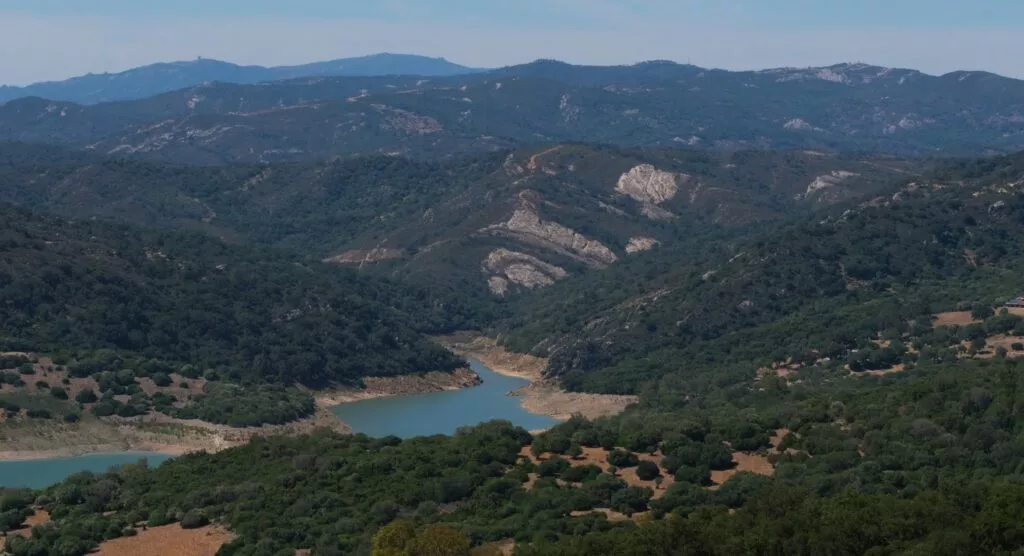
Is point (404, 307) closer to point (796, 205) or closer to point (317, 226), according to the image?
point (317, 226)

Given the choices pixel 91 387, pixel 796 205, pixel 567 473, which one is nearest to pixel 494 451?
pixel 567 473

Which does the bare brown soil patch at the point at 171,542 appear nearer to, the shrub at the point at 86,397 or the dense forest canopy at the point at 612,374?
the dense forest canopy at the point at 612,374

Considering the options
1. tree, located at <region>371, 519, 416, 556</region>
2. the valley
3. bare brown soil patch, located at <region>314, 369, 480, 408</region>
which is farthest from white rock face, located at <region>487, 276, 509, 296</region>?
tree, located at <region>371, 519, 416, 556</region>

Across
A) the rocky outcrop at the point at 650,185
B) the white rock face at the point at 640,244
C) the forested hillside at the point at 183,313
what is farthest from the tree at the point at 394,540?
the rocky outcrop at the point at 650,185

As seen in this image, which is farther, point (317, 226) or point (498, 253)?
point (317, 226)

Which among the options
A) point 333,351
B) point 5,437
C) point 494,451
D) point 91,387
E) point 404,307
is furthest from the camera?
point 404,307

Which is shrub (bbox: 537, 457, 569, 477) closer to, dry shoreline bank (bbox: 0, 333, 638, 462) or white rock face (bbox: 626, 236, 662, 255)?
dry shoreline bank (bbox: 0, 333, 638, 462)
